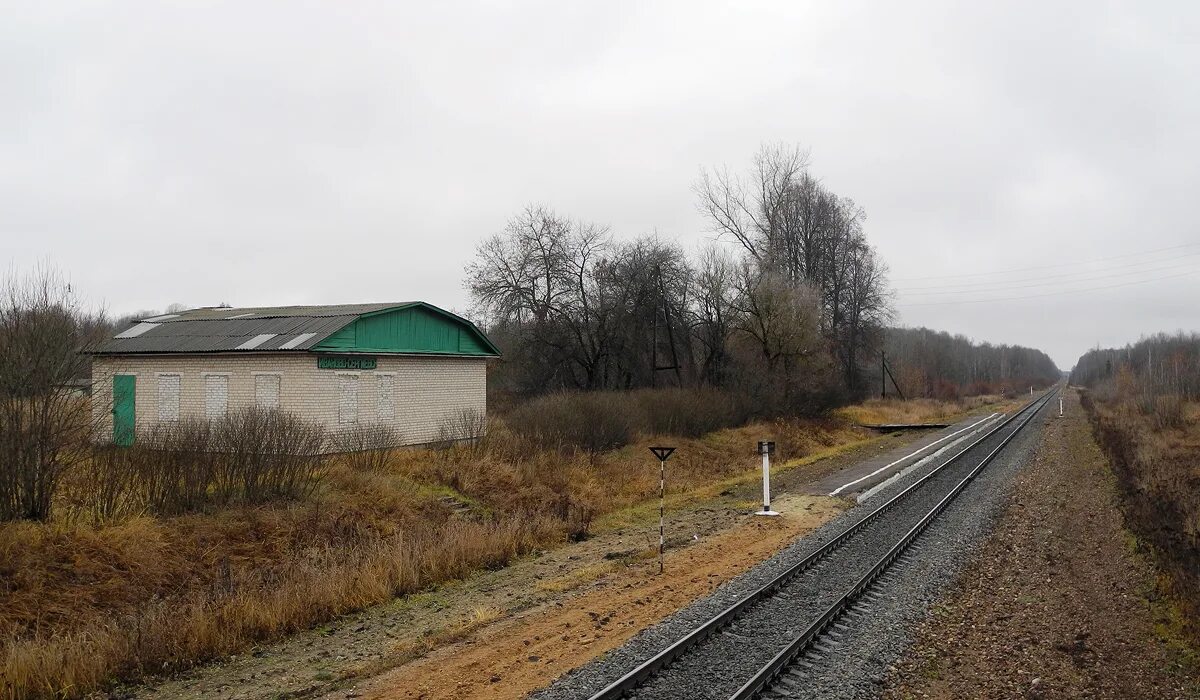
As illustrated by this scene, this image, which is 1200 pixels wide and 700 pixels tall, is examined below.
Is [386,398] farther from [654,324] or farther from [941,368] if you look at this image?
[941,368]

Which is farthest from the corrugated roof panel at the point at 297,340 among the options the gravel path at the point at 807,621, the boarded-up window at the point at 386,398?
the gravel path at the point at 807,621

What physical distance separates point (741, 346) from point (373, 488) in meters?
26.2

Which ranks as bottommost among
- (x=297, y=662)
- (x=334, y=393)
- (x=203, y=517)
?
(x=297, y=662)

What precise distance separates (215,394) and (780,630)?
1658 cm

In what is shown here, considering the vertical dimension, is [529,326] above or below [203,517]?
above

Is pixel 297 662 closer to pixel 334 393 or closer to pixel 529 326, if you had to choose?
pixel 334 393

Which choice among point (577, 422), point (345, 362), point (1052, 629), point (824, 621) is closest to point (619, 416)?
point (577, 422)

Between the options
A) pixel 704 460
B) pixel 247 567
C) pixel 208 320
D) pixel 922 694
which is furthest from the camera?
pixel 704 460

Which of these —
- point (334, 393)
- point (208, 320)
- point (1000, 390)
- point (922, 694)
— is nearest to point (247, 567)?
point (334, 393)

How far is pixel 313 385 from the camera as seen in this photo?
59.8 ft

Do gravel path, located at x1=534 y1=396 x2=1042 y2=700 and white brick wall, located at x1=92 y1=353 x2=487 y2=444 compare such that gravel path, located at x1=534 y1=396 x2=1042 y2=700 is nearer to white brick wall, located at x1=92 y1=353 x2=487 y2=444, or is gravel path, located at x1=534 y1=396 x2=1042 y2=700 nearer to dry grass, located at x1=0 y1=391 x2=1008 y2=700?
dry grass, located at x1=0 y1=391 x2=1008 y2=700

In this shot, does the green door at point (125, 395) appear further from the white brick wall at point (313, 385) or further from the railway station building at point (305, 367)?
the white brick wall at point (313, 385)

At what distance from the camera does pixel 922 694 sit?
658 cm

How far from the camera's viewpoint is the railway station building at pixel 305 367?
1839 centimetres
